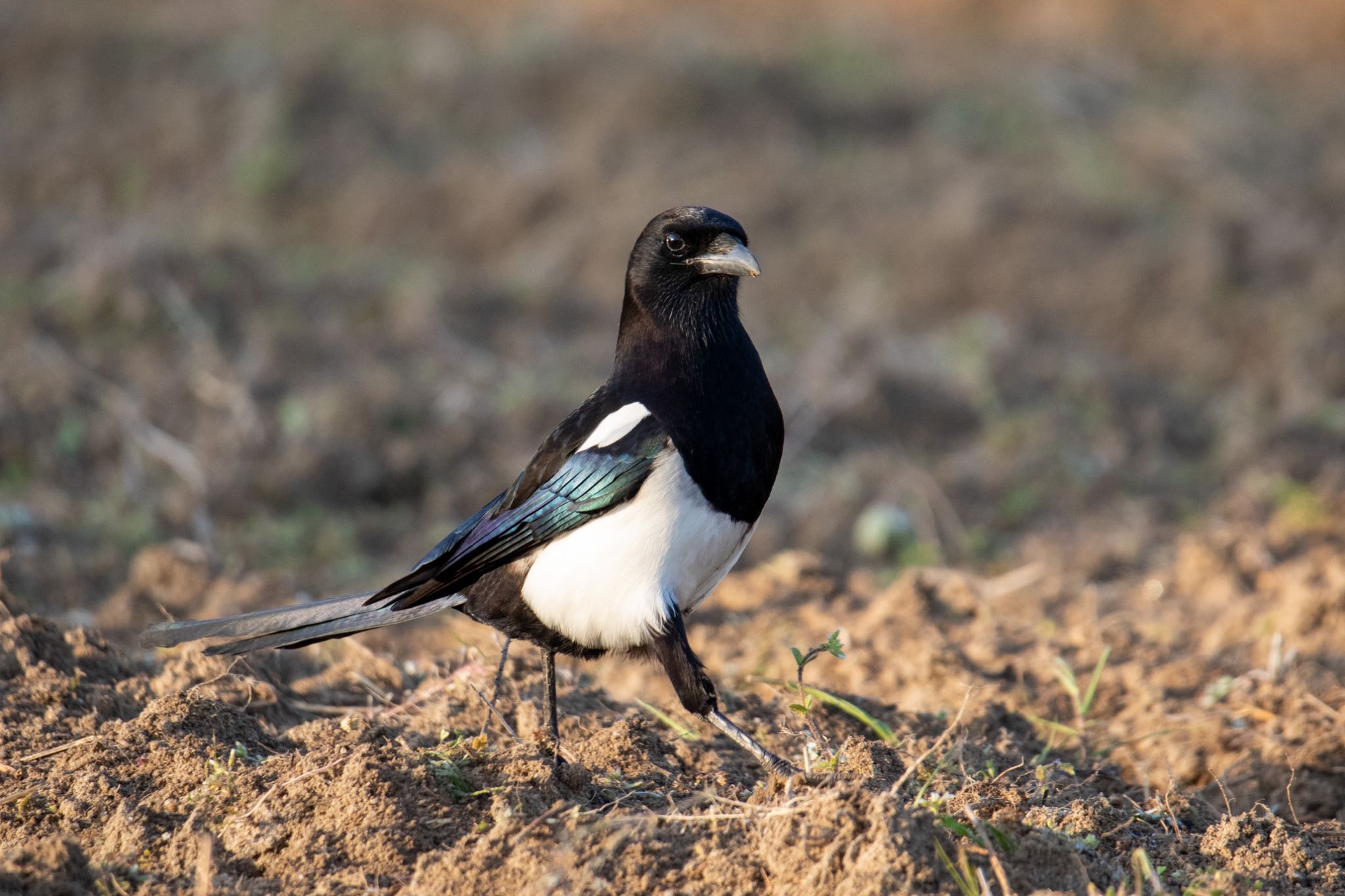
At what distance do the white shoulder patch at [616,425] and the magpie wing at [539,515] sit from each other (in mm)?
16

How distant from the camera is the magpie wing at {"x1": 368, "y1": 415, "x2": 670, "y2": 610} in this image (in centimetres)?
329

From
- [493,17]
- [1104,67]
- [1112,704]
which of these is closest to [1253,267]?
[1104,67]

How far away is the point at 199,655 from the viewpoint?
3781 millimetres

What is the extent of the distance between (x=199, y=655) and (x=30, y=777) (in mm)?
670

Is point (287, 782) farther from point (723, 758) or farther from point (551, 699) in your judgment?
point (723, 758)

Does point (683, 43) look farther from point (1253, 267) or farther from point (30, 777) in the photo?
point (30, 777)

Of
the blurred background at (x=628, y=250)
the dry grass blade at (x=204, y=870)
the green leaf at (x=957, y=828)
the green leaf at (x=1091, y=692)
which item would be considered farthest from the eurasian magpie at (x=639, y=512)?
the blurred background at (x=628, y=250)

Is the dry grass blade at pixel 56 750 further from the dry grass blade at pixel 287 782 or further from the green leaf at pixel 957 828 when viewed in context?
the green leaf at pixel 957 828

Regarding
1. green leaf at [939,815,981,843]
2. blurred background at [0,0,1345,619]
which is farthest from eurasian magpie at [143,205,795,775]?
blurred background at [0,0,1345,619]

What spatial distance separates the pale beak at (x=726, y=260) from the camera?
348 centimetres

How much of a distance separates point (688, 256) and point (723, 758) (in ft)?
4.19

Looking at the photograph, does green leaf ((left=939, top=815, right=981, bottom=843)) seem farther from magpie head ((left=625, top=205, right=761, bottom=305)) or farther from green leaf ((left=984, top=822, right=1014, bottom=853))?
magpie head ((left=625, top=205, right=761, bottom=305))

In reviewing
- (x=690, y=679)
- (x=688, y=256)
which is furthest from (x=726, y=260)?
(x=690, y=679)

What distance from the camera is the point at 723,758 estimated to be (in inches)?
138
